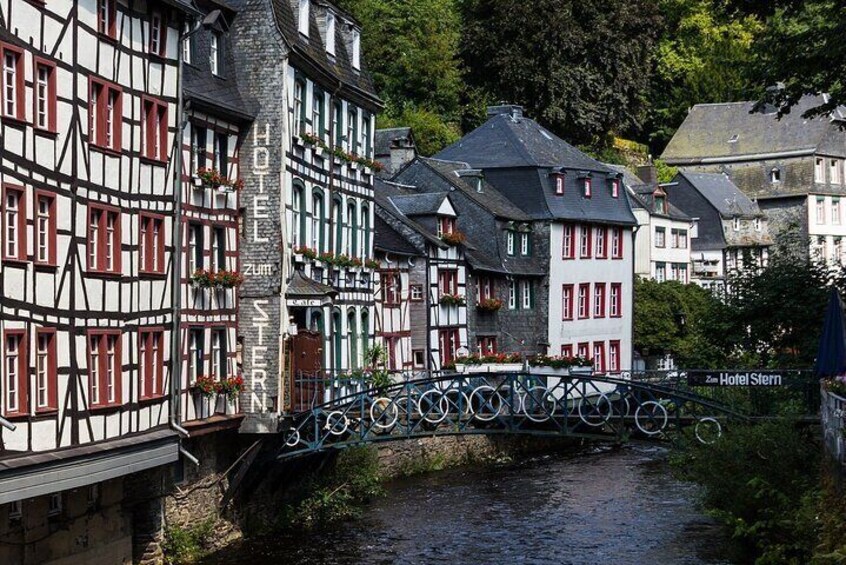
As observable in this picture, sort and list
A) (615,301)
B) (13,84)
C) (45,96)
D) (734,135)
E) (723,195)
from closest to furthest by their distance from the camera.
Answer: (13,84)
(45,96)
(615,301)
(723,195)
(734,135)

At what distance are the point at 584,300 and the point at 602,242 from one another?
2.85 m

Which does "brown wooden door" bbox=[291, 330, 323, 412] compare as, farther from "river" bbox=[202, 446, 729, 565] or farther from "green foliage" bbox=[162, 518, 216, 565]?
"green foliage" bbox=[162, 518, 216, 565]

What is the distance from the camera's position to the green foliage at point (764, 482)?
29312 millimetres

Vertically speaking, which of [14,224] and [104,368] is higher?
[14,224]

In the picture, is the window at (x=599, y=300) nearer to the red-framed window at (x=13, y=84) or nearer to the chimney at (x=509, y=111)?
the chimney at (x=509, y=111)

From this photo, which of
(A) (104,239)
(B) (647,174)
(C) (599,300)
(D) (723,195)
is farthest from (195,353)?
(D) (723,195)

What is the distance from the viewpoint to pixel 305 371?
38.5 m

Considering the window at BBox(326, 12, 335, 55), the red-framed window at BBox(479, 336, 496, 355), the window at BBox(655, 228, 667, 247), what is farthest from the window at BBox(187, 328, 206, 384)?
the window at BBox(655, 228, 667, 247)

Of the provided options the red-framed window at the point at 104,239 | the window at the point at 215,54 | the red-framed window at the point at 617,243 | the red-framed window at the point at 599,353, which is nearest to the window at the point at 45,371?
the red-framed window at the point at 104,239

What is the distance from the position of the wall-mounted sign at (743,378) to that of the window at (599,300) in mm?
35027

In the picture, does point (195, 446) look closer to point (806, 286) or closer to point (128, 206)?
point (128, 206)

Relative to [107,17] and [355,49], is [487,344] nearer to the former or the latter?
[355,49]

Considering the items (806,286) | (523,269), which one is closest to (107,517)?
(806,286)

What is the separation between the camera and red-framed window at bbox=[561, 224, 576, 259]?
67.2 m
